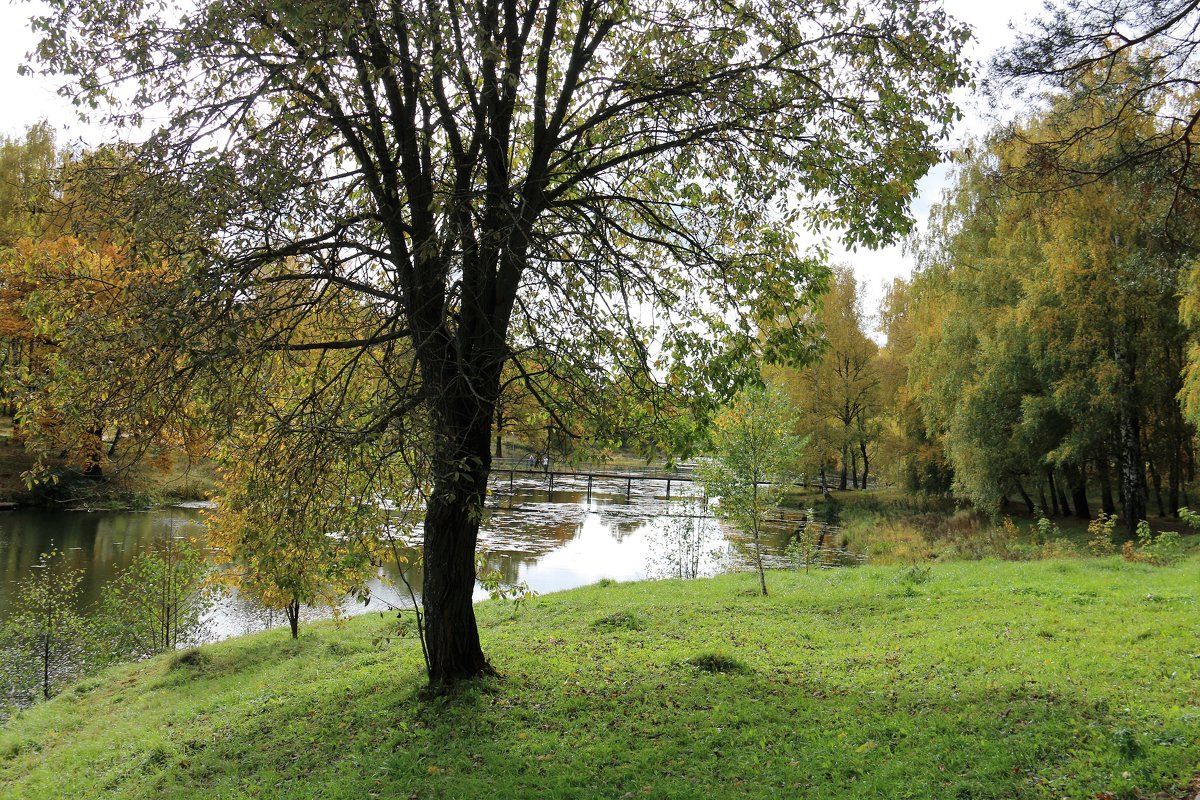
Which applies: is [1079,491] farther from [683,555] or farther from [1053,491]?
[683,555]

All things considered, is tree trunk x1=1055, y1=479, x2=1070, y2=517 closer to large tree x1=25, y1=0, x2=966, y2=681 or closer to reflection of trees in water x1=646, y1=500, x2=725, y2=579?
reflection of trees in water x1=646, y1=500, x2=725, y2=579

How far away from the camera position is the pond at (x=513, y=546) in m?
17.2

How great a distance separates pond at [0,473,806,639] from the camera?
56.4ft

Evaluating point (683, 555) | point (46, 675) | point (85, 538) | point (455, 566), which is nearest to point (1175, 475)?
point (683, 555)

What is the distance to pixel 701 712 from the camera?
6.79 metres

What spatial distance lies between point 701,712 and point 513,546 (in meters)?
17.8

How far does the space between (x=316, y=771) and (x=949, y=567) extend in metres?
13.7

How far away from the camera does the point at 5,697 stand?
11281mm

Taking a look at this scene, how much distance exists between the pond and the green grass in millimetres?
4535

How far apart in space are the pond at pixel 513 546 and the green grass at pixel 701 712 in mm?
4535

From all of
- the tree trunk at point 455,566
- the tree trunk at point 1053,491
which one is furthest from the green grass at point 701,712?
the tree trunk at point 1053,491

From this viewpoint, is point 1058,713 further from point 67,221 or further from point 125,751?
point 67,221

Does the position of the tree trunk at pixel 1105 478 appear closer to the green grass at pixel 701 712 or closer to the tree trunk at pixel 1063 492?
the tree trunk at pixel 1063 492

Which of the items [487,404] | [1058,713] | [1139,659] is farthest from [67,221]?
[1139,659]
